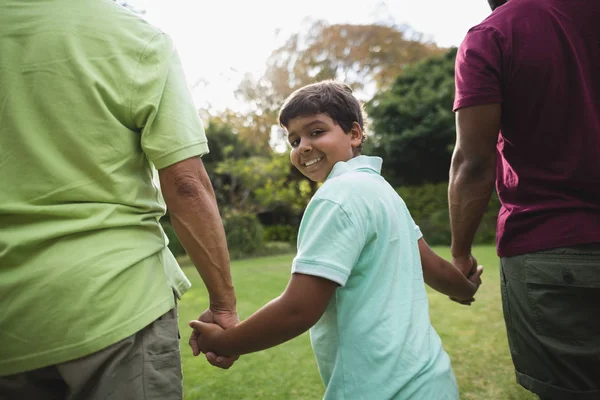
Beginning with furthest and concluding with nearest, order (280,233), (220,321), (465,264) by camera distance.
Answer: (280,233) < (465,264) < (220,321)

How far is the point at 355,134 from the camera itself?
166 centimetres

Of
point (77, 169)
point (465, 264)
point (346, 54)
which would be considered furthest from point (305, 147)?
point (346, 54)

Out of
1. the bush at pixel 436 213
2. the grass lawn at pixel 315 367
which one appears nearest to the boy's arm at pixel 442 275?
the grass lawn at pixel 315 367

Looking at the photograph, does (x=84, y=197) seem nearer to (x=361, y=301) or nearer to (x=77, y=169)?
(x=77, y=169)

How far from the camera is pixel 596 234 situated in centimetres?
159

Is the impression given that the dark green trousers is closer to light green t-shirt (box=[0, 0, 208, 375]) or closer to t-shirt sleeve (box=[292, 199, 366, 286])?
t-shirt sleeve (box=[292, 199, 366, 286])

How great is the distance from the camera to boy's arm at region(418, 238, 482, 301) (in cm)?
179

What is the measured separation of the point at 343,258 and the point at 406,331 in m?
0.24

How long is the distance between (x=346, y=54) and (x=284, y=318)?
25.9 m

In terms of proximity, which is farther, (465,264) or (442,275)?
(465,264)

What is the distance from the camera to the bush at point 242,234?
51.3 feet

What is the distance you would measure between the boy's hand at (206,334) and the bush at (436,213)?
15078mm

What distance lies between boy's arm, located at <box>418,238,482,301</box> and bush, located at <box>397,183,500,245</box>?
1450cm

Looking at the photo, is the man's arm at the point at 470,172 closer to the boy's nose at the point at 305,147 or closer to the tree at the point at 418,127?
the boy's nose at the point at 305,147
